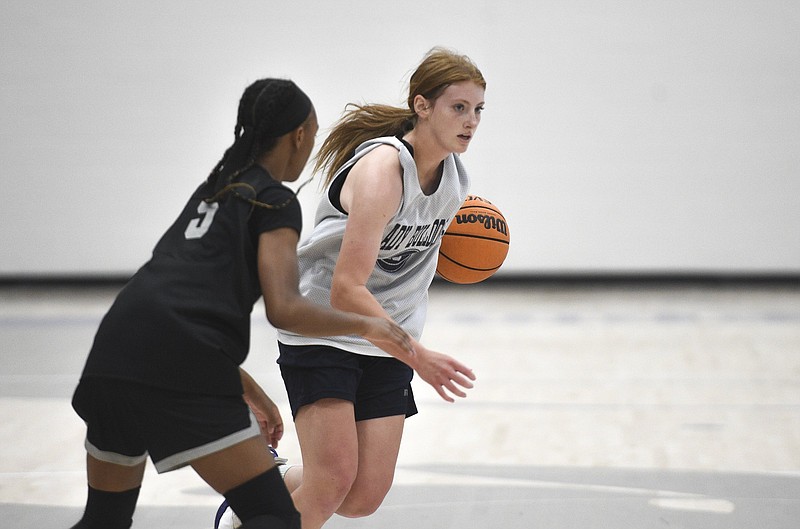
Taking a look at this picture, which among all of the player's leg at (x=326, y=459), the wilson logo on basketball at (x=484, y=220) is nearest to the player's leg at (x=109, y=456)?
the player's leg at (x=326, y=459)

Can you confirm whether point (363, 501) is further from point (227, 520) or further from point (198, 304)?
point (198, 304)

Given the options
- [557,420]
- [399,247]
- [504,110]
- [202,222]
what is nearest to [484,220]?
[399,247]

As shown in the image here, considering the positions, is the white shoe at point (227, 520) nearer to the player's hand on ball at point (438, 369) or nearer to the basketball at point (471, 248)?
the player's hand on ball at point (438, 369)

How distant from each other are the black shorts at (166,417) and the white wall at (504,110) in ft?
22.1

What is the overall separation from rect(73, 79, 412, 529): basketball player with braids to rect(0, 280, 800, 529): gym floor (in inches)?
56.5

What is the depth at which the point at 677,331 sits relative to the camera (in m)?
7.05

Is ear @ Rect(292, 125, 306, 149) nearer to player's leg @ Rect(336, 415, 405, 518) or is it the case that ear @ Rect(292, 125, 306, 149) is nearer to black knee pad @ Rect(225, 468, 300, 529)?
black knee pad @ Rect(225, 468, 300, 529)

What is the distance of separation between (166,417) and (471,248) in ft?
5.01

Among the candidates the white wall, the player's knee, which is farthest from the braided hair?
the white wall

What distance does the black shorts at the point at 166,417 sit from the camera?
6.36ft

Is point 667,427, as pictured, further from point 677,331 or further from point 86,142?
point 86,142

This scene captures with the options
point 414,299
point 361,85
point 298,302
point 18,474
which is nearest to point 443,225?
point 414,299

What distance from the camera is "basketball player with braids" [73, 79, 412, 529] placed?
1.93m

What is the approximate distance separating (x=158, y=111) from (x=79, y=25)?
100 cm
